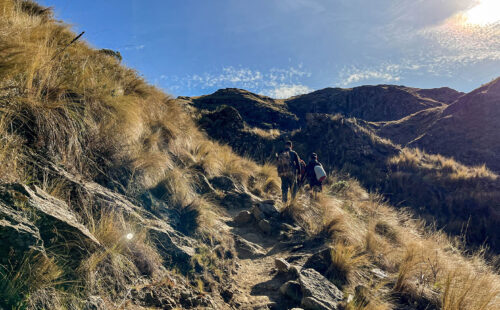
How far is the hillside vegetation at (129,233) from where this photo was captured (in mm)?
2006

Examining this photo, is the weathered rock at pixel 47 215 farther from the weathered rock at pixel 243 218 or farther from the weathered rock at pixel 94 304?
the weathered rock at pixel 243 218

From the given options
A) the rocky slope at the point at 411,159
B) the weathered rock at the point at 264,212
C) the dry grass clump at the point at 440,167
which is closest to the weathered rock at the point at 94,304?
the weathered rock at the point at 264,212

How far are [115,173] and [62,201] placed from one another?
1461mm

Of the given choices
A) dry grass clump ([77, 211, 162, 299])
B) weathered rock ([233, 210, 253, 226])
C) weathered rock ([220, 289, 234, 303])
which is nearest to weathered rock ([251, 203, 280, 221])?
weathered rock ([233, 210, 253, 226])

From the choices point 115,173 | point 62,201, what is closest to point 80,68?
point 115,173

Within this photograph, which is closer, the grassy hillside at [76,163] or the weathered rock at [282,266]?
the grassy hillside at [76,163]

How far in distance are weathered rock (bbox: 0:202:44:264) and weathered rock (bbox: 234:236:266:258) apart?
3374 mm

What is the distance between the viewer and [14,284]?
156 centimetres

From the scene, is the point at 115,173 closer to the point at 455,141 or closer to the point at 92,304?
the point at 92,304

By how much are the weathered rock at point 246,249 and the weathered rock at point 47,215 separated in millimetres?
2910

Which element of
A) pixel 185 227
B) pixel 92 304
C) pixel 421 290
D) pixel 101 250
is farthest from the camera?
pixel 185 227

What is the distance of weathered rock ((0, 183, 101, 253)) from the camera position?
1949 millimetres

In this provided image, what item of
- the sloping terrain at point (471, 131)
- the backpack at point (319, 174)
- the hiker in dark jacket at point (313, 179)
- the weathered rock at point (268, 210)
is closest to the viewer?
the weathered rock at point (268, 210)

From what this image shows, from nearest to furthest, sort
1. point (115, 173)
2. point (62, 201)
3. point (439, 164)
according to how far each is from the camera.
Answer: point (62, 201) → point (115, 173) → point (439, 164)
